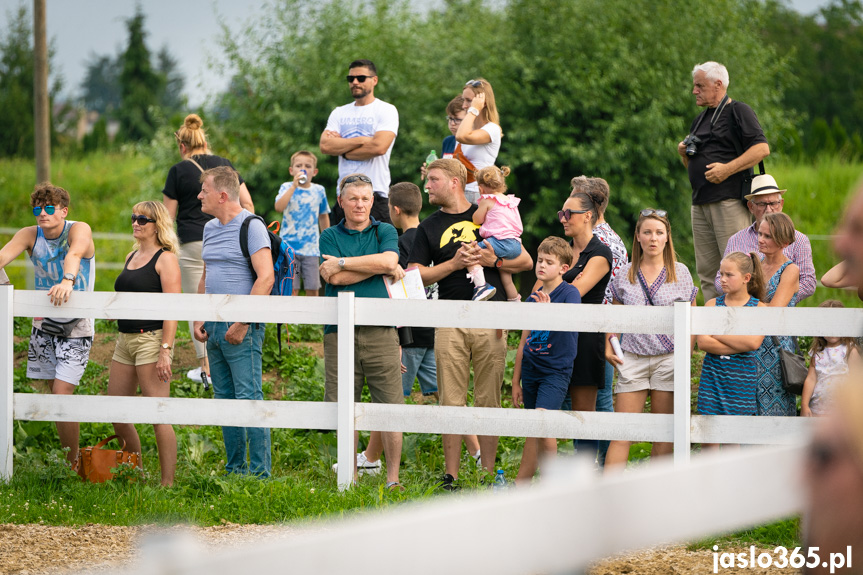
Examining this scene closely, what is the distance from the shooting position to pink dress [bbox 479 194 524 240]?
6.30 m

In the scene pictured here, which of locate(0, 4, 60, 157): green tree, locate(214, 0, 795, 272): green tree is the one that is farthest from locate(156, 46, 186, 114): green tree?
locate(214, 0, 795, 272): green tree

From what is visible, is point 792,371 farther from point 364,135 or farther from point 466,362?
point 364,135

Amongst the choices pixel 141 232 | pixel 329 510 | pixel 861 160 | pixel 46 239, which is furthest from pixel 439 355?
pixel 861 160

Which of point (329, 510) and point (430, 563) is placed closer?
point (430, 563)

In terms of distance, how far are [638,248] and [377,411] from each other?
6.47 ft

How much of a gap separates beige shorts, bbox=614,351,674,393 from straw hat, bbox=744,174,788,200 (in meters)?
1.79

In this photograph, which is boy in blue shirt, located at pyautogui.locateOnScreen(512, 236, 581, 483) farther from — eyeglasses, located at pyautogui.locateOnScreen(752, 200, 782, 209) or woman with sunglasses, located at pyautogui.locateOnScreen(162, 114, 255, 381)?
woman with sunglasses, located at pyautogui.locateOnScreen(162, 114, 255, 381)

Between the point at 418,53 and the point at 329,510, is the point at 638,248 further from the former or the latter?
the point at 418,53

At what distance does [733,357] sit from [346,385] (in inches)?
95.1

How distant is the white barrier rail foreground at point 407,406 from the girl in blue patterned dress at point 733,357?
107 millimetres

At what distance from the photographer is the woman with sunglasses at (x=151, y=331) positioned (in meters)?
6.36

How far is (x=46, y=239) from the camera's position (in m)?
6.70

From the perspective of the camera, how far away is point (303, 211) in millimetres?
9359

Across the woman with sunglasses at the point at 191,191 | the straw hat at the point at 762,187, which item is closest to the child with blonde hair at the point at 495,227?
the straw hat at the point at 762,187
